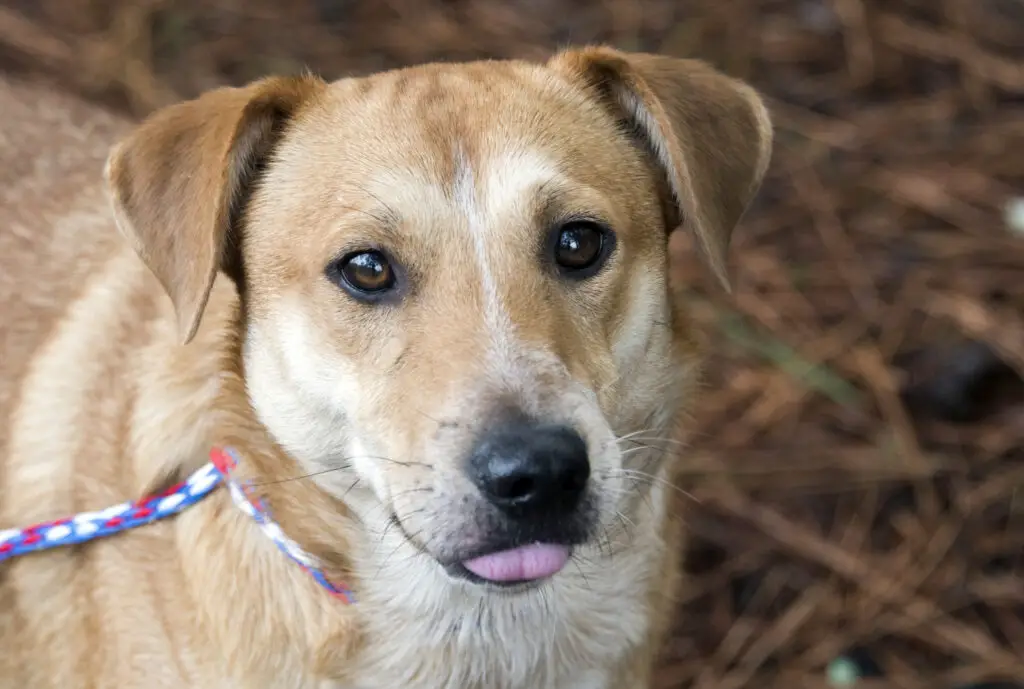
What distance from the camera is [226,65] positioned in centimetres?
487

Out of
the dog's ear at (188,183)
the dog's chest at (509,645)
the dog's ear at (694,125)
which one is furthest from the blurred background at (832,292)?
the dog's ear at (188,183)

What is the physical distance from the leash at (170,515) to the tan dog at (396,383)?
30mm

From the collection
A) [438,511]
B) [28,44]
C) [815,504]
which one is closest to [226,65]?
[28,44]

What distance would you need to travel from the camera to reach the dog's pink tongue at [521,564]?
2.07m

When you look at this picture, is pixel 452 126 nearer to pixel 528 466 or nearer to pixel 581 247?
pixel 581 247

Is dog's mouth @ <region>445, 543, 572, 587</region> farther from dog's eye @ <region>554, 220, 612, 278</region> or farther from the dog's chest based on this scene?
dog's eye @ <region>554, 220, 612, 278</region>

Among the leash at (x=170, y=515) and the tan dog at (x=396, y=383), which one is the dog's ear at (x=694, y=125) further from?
the leash at (x=170, y=515)

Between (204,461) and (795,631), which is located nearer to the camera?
(204,461)

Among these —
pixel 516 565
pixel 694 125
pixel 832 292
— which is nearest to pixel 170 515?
pixel 516 565

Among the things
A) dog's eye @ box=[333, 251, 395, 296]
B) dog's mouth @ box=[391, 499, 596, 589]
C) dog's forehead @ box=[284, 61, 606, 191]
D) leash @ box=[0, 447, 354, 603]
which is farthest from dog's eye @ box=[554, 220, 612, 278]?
leash @ box=[0, 447, 354, 603]

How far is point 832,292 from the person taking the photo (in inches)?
166

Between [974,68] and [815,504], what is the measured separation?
2.03 meters

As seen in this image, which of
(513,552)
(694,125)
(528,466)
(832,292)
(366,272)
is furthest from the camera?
(832,292)

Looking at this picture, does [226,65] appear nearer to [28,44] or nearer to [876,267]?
[28,44]
